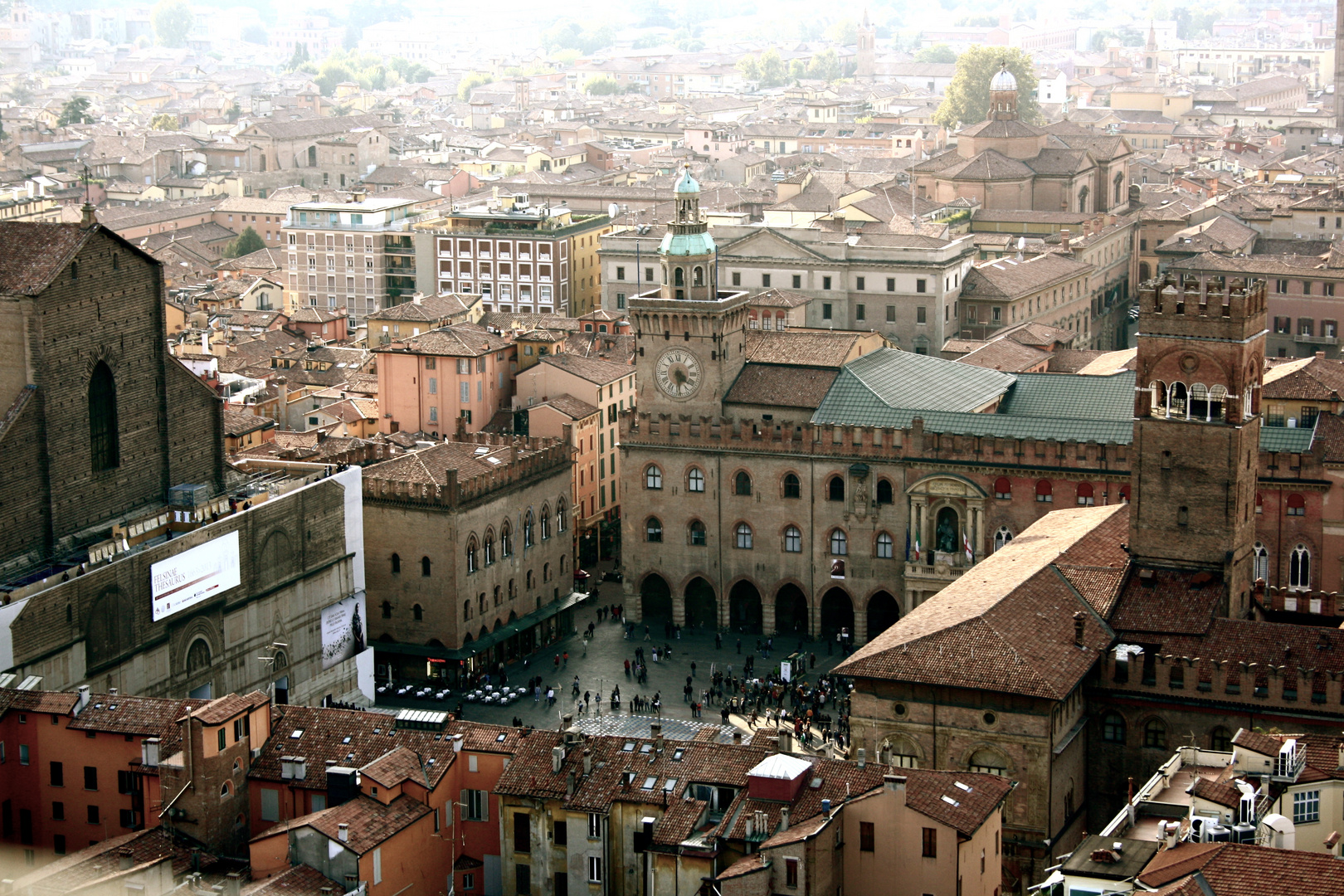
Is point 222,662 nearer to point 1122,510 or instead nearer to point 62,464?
point 62,464

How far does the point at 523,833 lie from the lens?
191 feet

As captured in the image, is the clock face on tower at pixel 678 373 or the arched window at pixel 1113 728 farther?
the clock face on tower at pixel 678 373

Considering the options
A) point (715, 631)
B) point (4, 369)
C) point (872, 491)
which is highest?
point (4, 369)

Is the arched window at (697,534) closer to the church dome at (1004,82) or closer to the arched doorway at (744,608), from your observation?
the arched doorway at (744,608)

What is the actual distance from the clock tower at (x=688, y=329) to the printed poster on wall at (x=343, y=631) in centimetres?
1679

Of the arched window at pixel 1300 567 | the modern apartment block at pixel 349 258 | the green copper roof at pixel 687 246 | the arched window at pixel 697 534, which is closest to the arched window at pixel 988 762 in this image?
the arched window at pixel 1300 567

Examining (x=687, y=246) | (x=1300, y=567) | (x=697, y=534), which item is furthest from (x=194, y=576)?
(x=1300, y=567)

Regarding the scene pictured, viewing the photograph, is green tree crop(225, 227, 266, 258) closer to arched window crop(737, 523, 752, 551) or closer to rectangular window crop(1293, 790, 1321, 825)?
arched window crop(737, 523, 752, 551)

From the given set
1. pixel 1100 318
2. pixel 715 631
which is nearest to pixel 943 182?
pixel 1100 318

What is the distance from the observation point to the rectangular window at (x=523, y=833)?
58094 millimetres

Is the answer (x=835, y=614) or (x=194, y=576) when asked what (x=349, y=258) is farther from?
(x=194, y=576)

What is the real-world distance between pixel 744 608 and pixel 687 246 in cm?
1476

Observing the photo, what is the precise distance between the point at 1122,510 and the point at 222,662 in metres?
29.3

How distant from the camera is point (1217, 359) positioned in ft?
218
